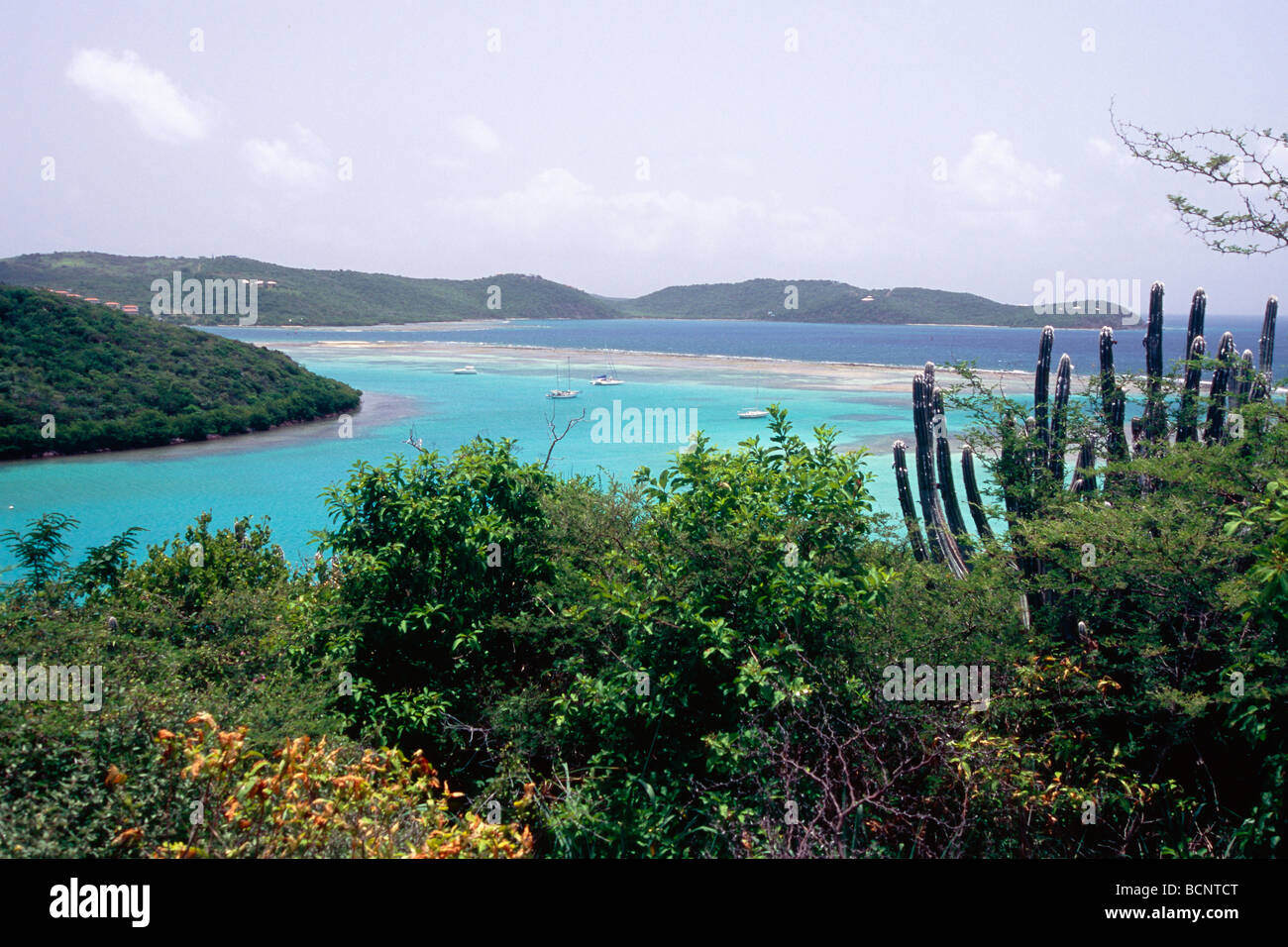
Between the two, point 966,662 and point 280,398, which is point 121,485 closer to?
point 280,398

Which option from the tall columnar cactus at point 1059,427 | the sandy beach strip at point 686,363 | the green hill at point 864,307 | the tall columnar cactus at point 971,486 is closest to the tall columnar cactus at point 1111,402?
the tall columnar cactus at point 1059,427

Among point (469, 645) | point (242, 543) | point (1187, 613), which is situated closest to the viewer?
point (1187, 613)

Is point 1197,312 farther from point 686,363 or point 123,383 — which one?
point 686,363

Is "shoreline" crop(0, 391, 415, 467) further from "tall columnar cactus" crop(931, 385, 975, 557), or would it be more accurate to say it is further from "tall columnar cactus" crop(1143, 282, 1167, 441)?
"tall columnar cactus" crop(1143, 282, 1167, 441)

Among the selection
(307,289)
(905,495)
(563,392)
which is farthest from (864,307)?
(905,495)

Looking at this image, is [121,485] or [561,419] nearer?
[121,485]

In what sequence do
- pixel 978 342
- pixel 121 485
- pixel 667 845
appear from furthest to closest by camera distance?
pixel 978 342 → pixel 121 485 → pixel 667 845

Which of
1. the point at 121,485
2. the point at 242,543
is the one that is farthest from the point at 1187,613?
the point at 121,485
